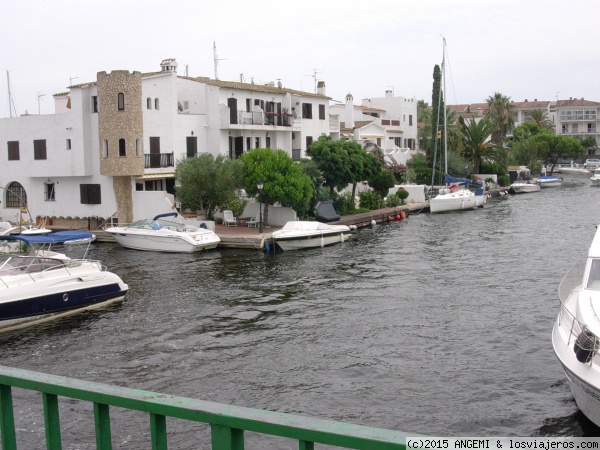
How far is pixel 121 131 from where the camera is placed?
4319 centimetres

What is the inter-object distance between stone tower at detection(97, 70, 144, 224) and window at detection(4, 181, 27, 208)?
772 centimetres

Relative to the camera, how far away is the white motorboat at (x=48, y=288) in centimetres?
2205

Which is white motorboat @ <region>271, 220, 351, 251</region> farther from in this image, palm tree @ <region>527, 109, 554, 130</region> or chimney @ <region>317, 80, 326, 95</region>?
palm tree @ <region>527, 109, 554, 130</region>

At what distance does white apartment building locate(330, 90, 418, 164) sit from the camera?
248ft

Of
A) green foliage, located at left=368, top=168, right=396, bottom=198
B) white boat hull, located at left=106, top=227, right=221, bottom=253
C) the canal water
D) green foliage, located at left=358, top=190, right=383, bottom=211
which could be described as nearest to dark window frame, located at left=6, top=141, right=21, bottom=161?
white boat hull, located at left=106, top=227, right=221, bottom=253

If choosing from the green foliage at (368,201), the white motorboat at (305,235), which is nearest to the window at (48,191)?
the white motorboat at (305,235)

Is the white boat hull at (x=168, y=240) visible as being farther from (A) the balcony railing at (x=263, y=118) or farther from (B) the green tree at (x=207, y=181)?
(A) the balcony railing at (x=263, y=118)

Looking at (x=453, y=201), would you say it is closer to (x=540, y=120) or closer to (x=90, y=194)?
(x=90, y=194)

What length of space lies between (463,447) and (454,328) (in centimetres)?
1787

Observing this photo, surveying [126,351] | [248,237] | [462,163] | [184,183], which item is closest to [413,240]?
[248,237]

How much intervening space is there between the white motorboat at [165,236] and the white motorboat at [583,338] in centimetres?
2357

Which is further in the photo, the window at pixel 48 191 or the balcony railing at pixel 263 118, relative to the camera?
the balcony railing at pixel 263 118

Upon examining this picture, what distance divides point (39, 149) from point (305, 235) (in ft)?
65.9

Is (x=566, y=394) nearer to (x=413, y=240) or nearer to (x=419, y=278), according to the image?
(x=419, y=278)
